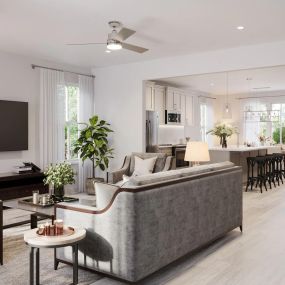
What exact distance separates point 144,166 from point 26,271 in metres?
3.25

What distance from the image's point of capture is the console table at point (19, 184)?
601 cm

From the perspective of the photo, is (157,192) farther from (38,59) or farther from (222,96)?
(222,96)

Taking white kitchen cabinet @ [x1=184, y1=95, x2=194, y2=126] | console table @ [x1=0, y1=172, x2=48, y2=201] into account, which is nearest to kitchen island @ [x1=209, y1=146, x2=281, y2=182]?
white kitchen cabinet @ [x1=184, y1=95, x2=194, y2=126]

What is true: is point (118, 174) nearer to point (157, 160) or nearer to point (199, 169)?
point (157, 160)

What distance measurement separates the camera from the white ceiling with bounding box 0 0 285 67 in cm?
415

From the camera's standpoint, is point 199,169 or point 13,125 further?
point 13,125

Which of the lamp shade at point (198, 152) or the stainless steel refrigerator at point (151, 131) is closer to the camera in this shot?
the lamp shade at point (198, 152)

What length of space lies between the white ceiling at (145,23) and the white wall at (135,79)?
0.24 m

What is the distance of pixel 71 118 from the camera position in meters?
7.80

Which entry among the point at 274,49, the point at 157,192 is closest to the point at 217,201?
the point at 157,192

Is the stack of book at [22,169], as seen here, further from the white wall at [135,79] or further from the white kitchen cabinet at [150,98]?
the white kitchen cabinet at [150,98]

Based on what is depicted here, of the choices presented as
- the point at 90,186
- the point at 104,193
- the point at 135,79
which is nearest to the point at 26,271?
the point at 104,193

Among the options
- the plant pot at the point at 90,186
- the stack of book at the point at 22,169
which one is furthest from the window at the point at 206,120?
the stack of book at the point at 22,169

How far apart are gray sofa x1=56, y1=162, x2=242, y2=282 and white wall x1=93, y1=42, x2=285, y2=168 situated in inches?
119
